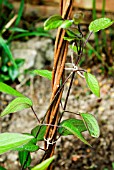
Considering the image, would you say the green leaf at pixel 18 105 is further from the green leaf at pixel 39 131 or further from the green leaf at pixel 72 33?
the green leaf at pixel 72 33

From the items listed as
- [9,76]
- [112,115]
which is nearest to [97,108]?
[112,115]

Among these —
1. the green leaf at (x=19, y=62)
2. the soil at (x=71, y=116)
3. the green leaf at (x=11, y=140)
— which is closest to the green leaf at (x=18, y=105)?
the green leaf at (x=11, y=140)

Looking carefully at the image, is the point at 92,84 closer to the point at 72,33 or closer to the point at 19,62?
the point at 72,33

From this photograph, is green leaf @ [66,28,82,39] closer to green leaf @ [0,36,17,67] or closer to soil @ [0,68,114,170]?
soil @ [0,68,114,170]

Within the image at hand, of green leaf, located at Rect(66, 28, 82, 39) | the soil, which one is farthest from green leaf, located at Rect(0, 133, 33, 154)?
the soil

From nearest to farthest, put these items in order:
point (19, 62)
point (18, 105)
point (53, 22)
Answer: point (53, 22)
point (18, 105)
point (19, 62)

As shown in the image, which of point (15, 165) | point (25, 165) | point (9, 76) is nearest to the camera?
point (25, 165)

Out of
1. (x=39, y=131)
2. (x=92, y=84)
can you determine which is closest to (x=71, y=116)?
(x=39, y=131)

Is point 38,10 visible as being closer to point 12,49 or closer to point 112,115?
point 12,49
